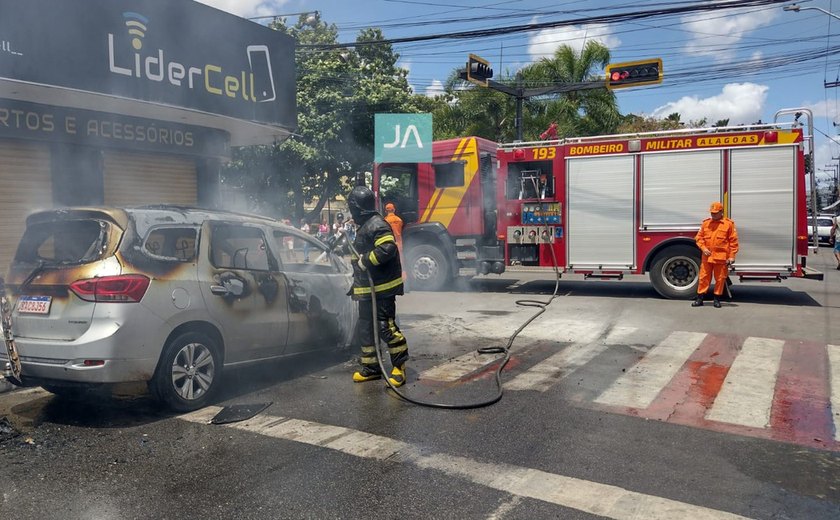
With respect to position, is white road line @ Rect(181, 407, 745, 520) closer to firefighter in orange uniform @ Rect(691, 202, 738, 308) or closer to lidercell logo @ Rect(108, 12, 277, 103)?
lidercell logo @ Rect(108, 12, 277, 103)

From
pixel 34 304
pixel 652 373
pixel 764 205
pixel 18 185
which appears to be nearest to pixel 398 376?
pixel 652 373

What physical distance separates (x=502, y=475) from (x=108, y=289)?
118 inches

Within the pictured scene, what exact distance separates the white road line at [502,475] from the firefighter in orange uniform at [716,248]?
723 cm

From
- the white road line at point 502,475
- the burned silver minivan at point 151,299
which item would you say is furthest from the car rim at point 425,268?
the white road line at point 502,475

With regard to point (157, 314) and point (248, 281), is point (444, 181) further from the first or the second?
point (157, 314)

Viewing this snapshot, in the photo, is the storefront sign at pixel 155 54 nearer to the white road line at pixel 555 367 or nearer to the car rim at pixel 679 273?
the white road line at pixel 555 367

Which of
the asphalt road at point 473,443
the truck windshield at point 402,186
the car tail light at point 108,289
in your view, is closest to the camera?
the asphalt road at point 473,443

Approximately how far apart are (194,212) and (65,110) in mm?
4608

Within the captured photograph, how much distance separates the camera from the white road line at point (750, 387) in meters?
4.73

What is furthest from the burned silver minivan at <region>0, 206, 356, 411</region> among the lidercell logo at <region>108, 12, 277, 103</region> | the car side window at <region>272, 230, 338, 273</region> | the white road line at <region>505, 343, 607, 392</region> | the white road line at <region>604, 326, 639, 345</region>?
the white road line at <region>604, 326, 639, 345</region>

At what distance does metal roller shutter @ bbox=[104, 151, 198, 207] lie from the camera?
9273 mm

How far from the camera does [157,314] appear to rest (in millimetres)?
4582

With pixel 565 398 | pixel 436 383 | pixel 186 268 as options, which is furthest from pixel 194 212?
pixel 565 398

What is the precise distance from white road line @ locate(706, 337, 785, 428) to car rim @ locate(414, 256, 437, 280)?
20.3 feet
